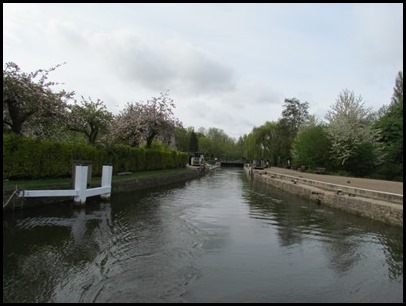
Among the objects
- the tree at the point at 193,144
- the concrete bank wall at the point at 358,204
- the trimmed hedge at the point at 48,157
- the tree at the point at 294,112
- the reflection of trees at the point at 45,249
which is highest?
the tree at the point at 294,112

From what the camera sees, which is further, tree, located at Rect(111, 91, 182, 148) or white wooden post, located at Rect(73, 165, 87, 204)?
tree, located at Rect(111, 91, 182, 148)

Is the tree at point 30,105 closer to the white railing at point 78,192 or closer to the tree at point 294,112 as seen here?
the white railing at point 78,192

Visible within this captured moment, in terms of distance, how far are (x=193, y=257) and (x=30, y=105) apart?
1384 cm

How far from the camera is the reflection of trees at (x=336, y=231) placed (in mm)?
7863

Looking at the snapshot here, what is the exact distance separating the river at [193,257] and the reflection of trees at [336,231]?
0.03 meters

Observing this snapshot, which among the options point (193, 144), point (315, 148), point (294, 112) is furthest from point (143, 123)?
point (193, 144)

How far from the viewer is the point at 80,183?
1284cm

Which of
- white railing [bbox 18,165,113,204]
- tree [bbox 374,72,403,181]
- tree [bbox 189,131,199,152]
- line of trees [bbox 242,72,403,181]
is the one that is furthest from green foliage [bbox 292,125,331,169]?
tree [bbox 189,131,199,152]

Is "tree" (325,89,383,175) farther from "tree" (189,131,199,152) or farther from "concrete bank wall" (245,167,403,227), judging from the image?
"tree" (189,131,199,152)

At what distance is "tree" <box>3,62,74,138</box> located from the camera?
685 inches

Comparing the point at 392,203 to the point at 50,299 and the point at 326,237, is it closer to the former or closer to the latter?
the point at 326,237

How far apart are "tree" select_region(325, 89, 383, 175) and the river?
71.2 ft

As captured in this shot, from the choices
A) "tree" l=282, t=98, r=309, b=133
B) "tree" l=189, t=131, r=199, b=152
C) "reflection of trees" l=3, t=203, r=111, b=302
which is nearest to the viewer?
"reflection of trees" l=3, t=203, r=111, b=302

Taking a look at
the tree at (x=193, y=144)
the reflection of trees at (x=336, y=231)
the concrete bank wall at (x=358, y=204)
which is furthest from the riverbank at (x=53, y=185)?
the tree at (x=193, y=144)
